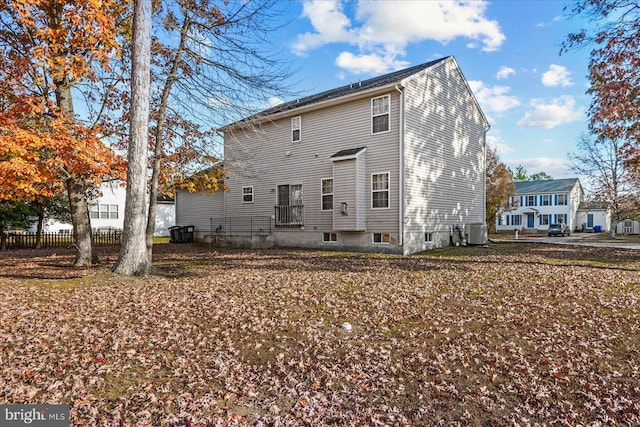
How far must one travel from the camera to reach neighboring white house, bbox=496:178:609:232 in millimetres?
45250

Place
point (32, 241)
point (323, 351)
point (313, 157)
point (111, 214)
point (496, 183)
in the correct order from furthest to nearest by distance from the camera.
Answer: point (496, 183) → point (111, 214) → point (32, 241) → point (313, 157) → point (323, 351)

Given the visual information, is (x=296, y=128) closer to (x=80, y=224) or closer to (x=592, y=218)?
(x=80, y=224)

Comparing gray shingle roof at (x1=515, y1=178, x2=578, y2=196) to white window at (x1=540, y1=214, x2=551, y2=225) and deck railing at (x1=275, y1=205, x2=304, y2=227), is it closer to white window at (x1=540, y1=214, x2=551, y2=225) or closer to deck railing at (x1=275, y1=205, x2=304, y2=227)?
white window at (x1=540, y1=214, x2=551, y2=225)

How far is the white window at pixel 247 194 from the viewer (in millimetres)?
20062

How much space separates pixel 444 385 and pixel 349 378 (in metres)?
0.95

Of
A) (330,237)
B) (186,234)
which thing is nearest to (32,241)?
(186,234)

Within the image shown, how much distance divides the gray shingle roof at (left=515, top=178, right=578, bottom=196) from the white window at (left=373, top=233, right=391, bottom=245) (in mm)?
39921

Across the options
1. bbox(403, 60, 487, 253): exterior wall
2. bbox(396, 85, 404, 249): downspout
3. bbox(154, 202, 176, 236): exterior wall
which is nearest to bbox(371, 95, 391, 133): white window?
bbox(396, 85, 404, 249): downspout

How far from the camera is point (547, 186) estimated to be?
4797cm

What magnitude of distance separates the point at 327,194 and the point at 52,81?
10314 millimetres

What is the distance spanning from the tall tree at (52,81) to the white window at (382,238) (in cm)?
969

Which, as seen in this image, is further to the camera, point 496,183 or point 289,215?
point 496,183

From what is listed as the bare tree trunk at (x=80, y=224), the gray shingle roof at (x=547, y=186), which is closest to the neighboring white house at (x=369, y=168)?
the bare tree trunk at (x=80, y=224)

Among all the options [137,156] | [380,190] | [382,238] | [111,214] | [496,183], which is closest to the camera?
[137,156]
